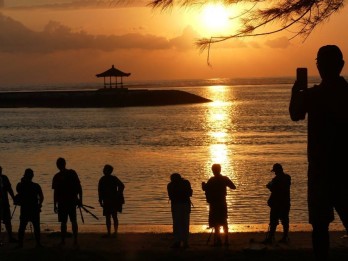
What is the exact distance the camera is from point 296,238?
1395 cm

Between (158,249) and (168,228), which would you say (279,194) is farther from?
(168,228)

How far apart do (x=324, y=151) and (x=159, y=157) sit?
117ft

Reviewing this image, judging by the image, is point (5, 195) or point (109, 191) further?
point (109, 191)

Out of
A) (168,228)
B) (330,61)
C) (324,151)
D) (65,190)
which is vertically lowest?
(168,228)

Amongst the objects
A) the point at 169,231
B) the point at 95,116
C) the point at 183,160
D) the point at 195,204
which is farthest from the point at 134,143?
the point at 95,116

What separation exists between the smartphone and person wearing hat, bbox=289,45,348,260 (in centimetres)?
3

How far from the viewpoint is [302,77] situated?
5336 mm

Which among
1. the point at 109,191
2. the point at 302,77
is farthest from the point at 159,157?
the point at 302,77

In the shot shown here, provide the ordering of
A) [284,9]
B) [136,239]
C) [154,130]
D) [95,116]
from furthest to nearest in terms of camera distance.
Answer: [95,116], [154,130], [136,239], [284,9]

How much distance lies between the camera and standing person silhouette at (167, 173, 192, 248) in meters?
11.8

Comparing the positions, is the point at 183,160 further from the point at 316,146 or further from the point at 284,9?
the point at 316,146

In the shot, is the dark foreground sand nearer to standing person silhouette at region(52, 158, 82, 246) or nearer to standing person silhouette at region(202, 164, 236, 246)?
standing person silhouette at region(202, 164, 236, 246)

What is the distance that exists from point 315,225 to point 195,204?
16414 mm

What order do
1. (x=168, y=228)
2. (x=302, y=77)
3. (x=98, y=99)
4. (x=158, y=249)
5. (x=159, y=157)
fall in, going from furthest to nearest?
(x=98, y=99) < (x=159, y=157) < (x=168, y=228) < (x=158, y=249) < (x=302, y=77)
